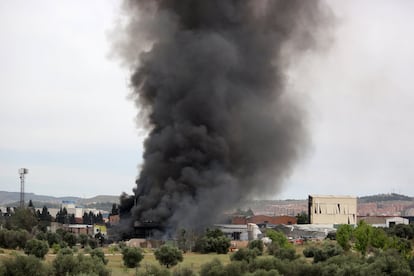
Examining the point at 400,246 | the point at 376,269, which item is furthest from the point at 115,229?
the point at 376,269

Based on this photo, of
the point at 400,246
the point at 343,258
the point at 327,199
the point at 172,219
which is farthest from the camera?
the point at 327,199

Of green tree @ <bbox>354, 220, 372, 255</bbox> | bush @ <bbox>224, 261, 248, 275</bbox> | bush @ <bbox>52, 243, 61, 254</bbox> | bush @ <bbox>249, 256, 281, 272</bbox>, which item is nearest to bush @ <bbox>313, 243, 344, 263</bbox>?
green tree @ <bbox>354, 220, 372, 255</bbox>

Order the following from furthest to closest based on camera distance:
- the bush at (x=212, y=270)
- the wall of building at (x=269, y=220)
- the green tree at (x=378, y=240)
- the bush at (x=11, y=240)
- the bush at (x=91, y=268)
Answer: the wall of building at (x=269, y=220), the bush at (x=11, y=240), the green tree at (x=378, y=240), the bush at (x=212, y=270), the bush at (x=91, y=268)

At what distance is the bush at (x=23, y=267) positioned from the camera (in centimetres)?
3303

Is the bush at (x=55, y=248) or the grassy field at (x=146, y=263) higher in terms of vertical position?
the bush at (x=55, y=248)

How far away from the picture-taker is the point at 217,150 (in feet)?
249

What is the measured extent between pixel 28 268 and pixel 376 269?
16.3 metres

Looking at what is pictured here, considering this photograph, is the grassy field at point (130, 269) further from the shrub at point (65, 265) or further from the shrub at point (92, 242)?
the shrub at point (92, 242)

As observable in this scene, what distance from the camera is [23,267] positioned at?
3331 centimetres

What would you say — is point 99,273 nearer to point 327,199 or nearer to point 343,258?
point 343,258

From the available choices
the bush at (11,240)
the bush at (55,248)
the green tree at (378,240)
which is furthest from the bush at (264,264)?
the bush at (11,240)

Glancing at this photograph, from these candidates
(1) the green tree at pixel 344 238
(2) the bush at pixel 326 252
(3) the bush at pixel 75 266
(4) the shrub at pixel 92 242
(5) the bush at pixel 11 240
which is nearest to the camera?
(3) the bush at pixel 75 266

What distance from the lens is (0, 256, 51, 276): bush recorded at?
108 ft

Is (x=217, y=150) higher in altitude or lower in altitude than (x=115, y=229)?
higher
